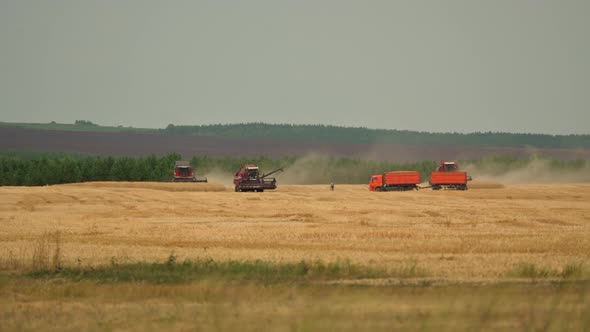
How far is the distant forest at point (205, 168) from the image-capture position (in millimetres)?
147000

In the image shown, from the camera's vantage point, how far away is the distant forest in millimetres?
147000

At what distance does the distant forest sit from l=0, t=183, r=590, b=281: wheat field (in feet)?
255

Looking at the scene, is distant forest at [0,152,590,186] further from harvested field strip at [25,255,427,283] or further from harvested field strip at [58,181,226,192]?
harvested field strip at [25,255,427,283]

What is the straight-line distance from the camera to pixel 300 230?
1697 inches

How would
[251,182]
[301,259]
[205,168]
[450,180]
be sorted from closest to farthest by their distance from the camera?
[301,259], [251,182], [450,180], [205,168]

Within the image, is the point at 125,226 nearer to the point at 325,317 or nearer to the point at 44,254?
the point at 44,254

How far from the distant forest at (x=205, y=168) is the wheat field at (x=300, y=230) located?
77.6 metres

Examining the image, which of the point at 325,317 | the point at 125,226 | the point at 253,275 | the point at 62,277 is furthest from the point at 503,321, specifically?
the point at 125,226

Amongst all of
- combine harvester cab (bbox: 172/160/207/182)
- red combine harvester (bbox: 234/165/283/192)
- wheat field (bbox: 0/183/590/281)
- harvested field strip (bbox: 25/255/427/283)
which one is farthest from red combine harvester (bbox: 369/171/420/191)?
harvested field strip (bbox: 25/255/427/283)

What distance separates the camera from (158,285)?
24781mm

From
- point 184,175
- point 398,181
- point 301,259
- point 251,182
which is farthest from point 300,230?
point 184,175

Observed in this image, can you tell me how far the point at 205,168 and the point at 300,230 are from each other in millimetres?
136581

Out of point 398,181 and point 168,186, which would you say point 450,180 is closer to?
point 398,181

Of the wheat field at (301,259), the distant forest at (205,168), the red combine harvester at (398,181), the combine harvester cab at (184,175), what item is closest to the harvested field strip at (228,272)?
the wheat field at (301,259)
